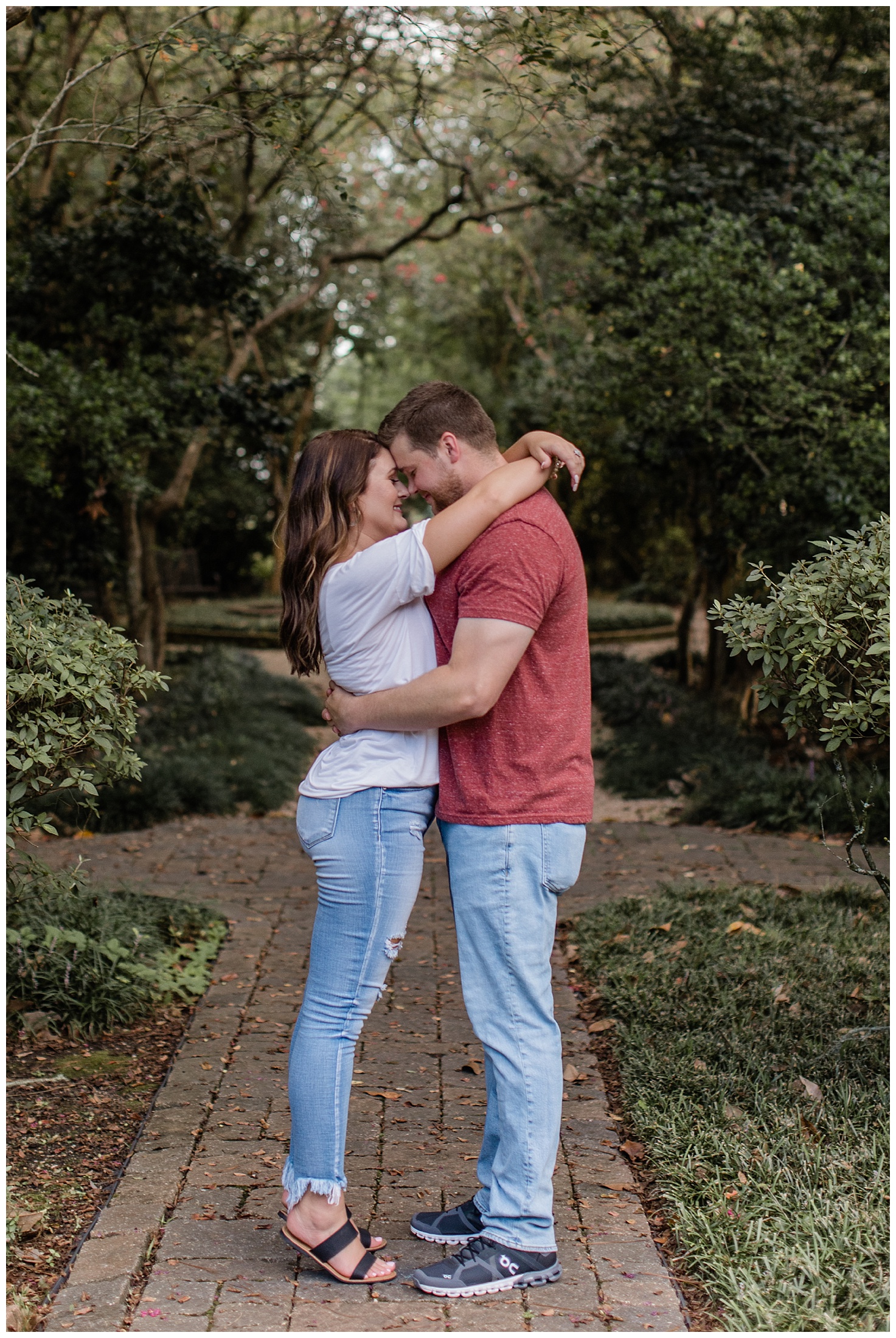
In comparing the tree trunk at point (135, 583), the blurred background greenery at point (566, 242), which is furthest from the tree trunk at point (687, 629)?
the tree trunk at point (135, 583)

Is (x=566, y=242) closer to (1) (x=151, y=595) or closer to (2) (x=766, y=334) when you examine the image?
(2) (x=766, y=334)

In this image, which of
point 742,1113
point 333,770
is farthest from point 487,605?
point 742,1113

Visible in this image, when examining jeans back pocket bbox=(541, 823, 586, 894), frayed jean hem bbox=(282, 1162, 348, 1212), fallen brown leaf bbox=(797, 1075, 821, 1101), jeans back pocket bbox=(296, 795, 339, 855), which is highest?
jeans back pocket bbox=(296, 795, 339, 855)

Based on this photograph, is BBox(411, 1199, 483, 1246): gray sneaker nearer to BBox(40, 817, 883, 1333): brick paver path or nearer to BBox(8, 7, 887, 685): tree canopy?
BBox(40, 817, 883, 1333): brick paver path

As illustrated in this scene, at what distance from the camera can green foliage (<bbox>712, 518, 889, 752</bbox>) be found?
124 inches

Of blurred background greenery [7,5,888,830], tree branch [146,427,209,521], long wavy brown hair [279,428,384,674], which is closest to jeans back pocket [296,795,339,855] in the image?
long wavy brown hair [279,428,384,674]

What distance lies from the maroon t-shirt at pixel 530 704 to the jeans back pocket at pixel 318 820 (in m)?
0.25

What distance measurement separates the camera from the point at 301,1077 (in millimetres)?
2668

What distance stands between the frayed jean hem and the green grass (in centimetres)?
84

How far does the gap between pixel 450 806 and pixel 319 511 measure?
740mm

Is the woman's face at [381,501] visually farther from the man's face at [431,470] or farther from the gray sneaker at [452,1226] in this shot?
the gray sneaker at [452,1226]

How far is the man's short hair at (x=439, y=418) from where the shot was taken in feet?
8.85

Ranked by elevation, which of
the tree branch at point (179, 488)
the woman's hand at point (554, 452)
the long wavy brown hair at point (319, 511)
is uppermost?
the tree branch at point (179, 488)

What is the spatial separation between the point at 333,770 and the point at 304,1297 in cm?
117
